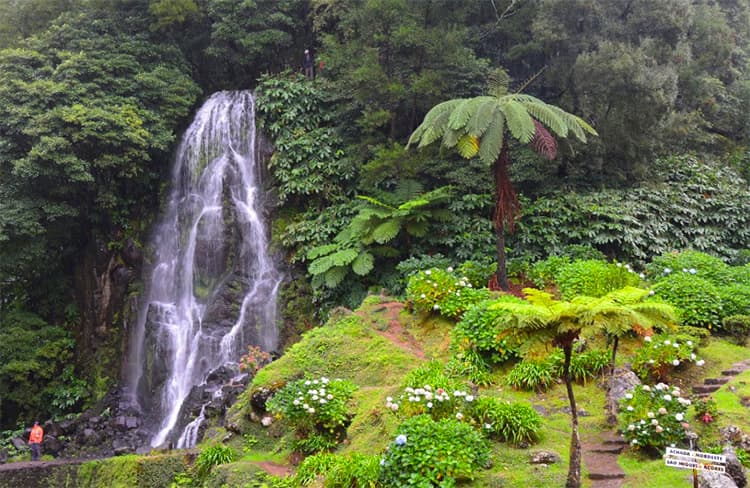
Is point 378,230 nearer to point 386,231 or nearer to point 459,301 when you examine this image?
point 386,231

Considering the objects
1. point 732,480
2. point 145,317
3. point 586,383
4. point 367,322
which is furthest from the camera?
point 145,317

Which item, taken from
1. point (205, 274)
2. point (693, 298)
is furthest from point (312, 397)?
point (205, 274)

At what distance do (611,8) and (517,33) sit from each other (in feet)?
9.06

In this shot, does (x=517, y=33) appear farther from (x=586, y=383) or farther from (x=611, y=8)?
(x=586, y=383)

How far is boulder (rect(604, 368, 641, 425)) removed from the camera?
654 cm

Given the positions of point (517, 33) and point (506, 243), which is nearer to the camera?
point (506, 243)

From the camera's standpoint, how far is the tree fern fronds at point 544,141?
9.91m

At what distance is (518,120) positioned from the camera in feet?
31.8

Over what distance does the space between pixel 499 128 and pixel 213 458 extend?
7.31 meters

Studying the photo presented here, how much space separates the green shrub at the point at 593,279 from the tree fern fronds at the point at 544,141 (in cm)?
212

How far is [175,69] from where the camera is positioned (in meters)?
18.1

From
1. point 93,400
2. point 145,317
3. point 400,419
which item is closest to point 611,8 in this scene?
point 400,419

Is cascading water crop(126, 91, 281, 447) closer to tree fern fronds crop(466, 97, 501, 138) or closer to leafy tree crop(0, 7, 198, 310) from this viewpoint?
leafy tree crop(0, 7, 198, 310)

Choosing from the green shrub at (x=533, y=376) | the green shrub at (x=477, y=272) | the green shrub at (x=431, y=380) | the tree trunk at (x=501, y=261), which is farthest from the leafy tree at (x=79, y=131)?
the green shrub at (x=533, y=376)
